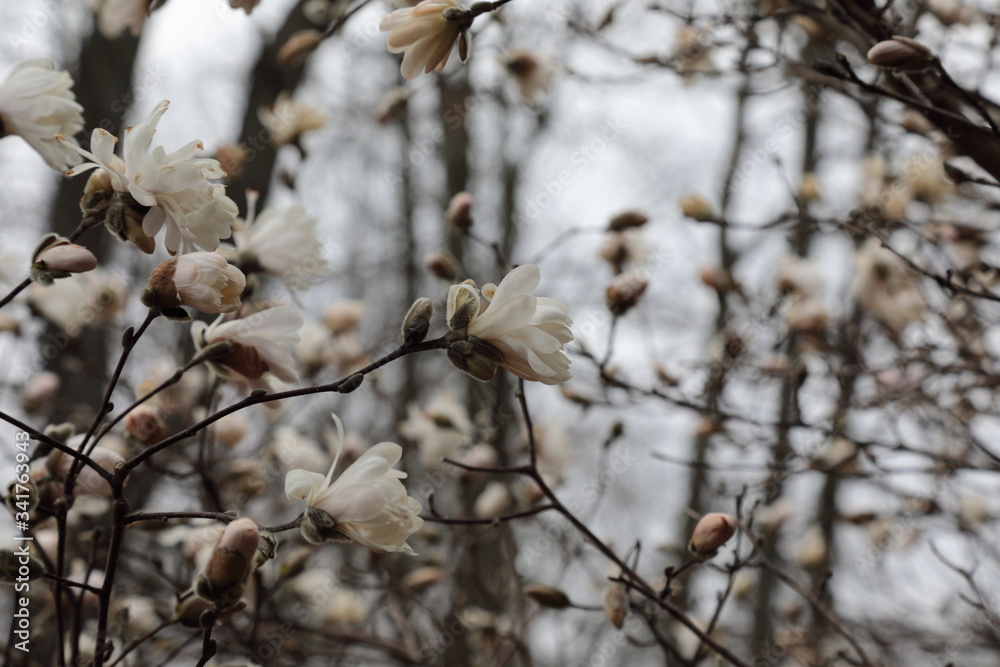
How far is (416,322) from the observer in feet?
2.97

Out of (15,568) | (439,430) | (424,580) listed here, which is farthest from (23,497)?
(439,430)

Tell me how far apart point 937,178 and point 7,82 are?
2.50 m

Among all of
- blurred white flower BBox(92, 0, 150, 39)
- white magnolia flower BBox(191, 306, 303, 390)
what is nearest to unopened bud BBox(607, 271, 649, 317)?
white magnolia flower BBox(191, 306, 303, 390)

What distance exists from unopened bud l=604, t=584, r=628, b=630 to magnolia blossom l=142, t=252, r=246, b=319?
0.79m

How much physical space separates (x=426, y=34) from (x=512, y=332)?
488 millimetres

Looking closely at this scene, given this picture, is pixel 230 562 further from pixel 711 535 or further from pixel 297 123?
pixel 297 123

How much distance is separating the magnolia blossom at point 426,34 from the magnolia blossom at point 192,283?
41cm

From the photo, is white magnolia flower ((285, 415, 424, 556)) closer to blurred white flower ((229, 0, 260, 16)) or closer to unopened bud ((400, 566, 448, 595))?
blurred white flower ((229, 0, 260, 16))

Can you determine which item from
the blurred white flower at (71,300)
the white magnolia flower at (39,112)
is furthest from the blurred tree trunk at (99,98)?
the white magnolia flower at (39,112)

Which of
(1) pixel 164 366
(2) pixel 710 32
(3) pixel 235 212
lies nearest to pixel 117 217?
(3) pixel 235 212

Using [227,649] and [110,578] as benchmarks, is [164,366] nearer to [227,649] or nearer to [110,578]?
[227,649]

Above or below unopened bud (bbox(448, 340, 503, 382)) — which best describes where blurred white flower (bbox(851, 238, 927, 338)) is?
below

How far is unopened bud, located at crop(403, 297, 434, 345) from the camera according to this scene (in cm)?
91

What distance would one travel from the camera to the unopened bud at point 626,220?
1.90m
